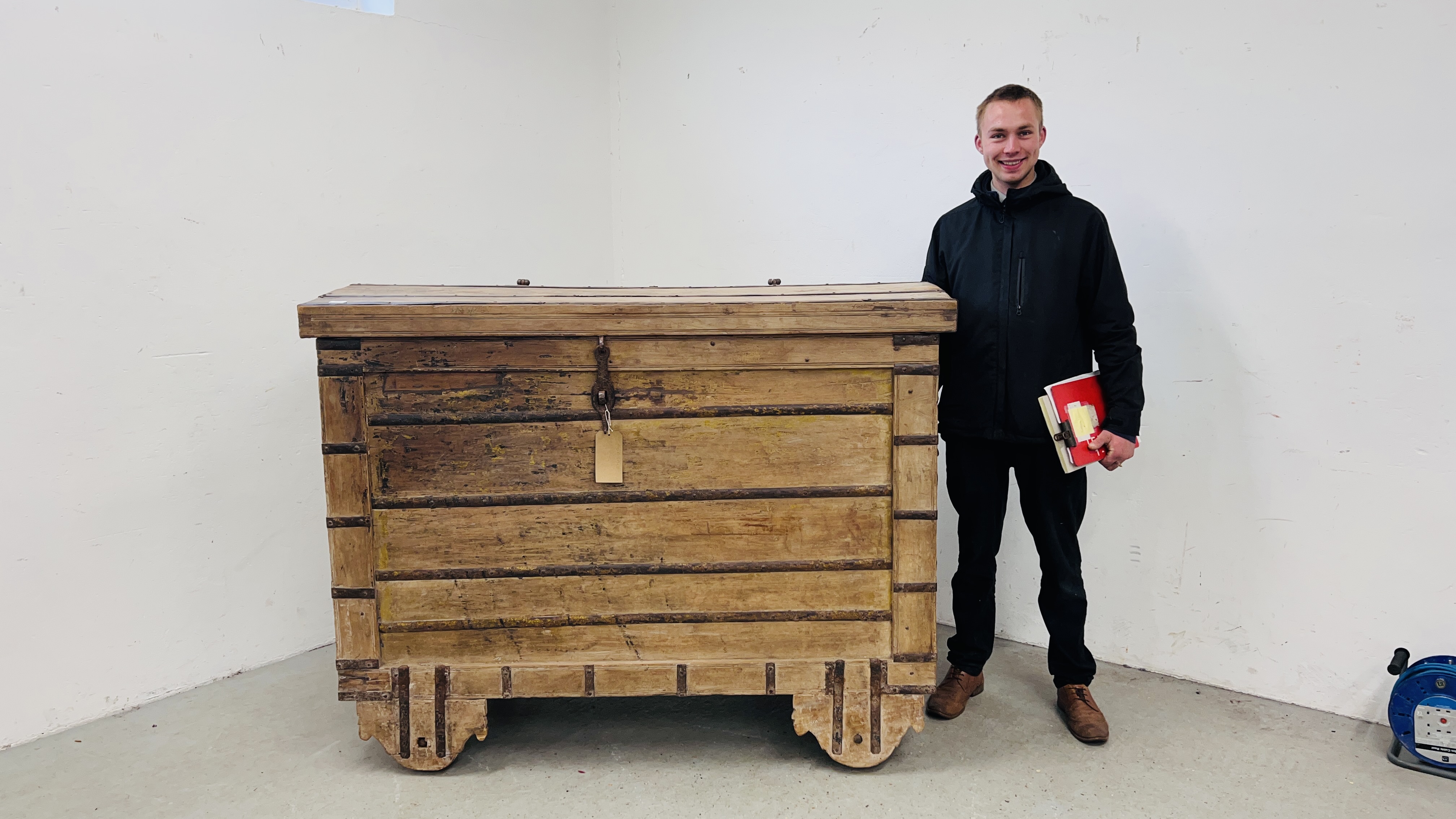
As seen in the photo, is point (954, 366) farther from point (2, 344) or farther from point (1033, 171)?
point (2, 344)

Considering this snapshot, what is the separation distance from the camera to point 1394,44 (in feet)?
7.49

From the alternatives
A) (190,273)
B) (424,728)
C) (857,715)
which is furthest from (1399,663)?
(190,273)

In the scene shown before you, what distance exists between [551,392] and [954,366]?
1008 millimetres

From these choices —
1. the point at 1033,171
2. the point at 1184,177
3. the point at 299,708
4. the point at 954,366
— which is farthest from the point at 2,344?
the point at 1184,177

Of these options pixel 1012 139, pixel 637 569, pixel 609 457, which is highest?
pixel 1012 139

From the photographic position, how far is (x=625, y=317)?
208 cm

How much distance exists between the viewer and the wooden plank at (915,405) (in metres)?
2.13

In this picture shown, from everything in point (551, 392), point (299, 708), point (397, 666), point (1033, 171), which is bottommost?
point (299, 708)

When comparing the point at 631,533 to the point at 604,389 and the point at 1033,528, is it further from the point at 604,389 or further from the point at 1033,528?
the point at 1033,528

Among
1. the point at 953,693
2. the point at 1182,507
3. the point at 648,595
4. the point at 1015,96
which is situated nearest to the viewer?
the point at 648,595

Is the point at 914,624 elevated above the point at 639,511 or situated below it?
below

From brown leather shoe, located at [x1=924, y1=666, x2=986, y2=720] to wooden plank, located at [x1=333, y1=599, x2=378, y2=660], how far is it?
1367 mm

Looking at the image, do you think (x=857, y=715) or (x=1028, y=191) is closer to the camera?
(x=857, y=715)

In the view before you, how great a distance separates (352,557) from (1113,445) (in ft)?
5.91
